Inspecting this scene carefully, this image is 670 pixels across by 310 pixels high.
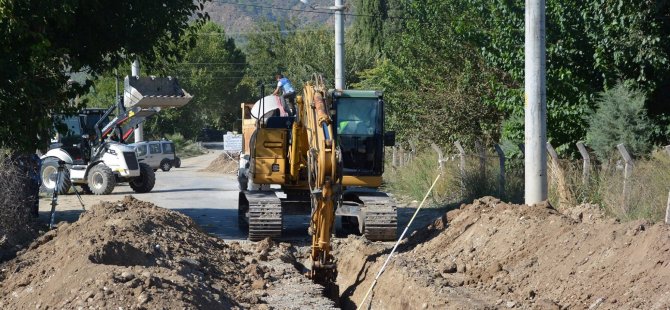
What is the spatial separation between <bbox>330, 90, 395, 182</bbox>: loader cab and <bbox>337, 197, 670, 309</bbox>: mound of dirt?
1947 mm

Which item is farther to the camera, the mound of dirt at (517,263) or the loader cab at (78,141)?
the loader cab at (78,141)

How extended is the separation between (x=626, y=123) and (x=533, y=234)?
752 centimetres

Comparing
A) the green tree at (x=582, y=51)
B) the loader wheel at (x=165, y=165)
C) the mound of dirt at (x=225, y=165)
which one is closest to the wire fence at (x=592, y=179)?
the green tree at (x=582, y=51)

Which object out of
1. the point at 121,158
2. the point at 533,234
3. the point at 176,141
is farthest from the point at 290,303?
the point at 176,141

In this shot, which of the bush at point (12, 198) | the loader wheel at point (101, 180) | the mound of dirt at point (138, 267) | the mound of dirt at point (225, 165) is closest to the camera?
the mound of dirt at point (138, 267)

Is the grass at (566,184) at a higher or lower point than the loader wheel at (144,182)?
higher

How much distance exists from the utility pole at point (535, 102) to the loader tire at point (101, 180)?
55.4 ft

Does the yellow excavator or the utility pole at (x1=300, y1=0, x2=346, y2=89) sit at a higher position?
the utility pole at (x1=300, y1=0, x2=346, y2=89)

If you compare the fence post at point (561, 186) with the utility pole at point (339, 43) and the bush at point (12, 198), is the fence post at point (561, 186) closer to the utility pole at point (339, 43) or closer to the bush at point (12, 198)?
the utility pole at point (339, 43)

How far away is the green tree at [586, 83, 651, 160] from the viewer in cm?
2011

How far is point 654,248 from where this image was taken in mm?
10539

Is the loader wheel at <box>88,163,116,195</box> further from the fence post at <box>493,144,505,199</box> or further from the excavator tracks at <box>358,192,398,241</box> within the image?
the excavator tracks at <box>358,192,398,241</box>

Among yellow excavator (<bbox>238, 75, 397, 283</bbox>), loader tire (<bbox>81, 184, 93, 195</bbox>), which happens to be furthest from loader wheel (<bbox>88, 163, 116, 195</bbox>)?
yellow excavator (<bbox>238, 75, 397, 283</bbox>)

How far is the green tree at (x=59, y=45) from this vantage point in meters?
16.9
